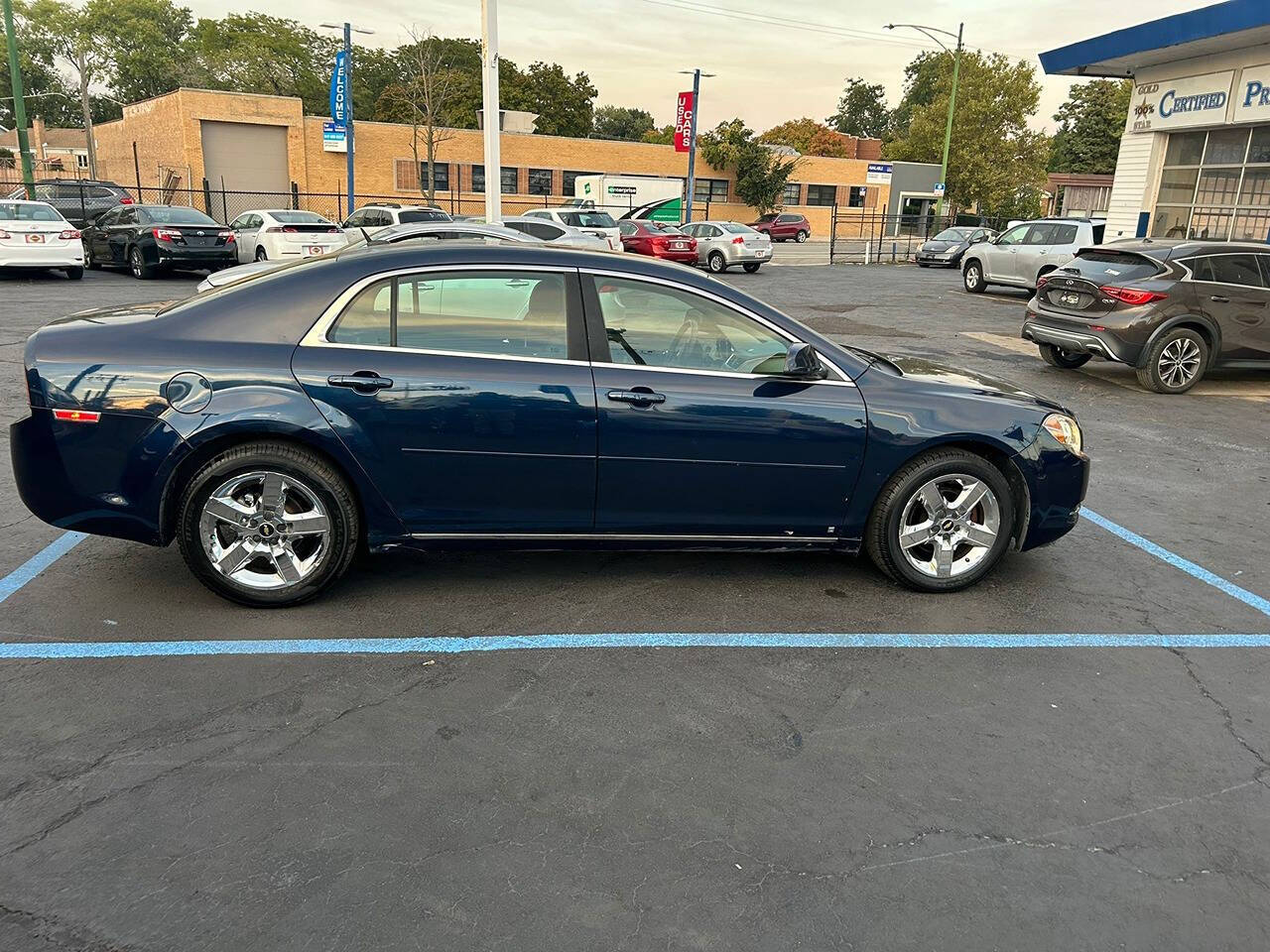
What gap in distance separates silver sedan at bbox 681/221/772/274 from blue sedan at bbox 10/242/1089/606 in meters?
24.7

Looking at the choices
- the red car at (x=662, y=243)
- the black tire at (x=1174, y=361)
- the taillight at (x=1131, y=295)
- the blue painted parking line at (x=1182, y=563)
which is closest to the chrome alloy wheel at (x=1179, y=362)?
the black tire at (x=1174, y=361)

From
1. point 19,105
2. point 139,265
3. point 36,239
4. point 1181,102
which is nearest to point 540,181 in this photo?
point 19,105

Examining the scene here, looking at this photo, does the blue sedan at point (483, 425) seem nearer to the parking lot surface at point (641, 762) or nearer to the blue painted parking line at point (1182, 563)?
the parking lot surface at point (641, 762)

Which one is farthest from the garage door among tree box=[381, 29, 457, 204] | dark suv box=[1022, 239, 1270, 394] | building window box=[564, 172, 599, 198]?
dark suv box=[1022, 239, 1270, 394]

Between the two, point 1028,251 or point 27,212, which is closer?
point 27,212

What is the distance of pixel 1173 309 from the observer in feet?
34.2

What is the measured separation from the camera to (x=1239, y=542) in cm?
580

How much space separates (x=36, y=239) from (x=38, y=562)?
16713mm

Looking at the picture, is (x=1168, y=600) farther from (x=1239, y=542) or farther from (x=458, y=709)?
(x=458, y=709)

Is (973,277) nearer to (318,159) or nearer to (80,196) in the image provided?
(80,196)

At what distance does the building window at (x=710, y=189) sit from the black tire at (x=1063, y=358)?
48989 millimetres

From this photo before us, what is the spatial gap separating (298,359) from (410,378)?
1.61 ft

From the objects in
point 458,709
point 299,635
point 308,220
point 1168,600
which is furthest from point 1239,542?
point 308,220

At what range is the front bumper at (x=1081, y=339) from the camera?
10.6 meters
